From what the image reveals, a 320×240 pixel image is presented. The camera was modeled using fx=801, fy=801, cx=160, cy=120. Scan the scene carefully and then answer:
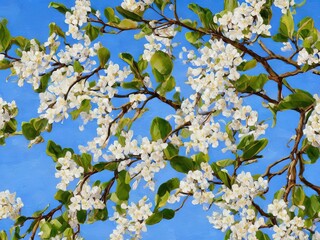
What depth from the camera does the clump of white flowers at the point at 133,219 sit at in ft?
9.33

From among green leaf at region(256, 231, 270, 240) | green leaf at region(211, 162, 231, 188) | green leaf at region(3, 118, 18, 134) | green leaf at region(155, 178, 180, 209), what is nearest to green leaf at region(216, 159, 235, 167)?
green leaf at region(211, 162, 231, 188)

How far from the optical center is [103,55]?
2926mm

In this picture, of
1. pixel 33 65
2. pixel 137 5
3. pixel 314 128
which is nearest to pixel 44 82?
pixel 33 65

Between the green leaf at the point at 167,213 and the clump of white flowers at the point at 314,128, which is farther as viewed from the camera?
the green leaf at the point at 167,213

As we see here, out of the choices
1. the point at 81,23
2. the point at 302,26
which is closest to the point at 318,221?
the point at 302,26

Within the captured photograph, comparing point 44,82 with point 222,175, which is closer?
point 222,175

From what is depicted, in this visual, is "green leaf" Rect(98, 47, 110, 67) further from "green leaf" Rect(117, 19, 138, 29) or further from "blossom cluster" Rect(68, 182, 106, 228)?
"blossom cluster" Rect(68, 182, 106, 228)

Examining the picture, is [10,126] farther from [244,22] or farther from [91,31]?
[244,22]

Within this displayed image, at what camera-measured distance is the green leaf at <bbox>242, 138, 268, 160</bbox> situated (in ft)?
9.17

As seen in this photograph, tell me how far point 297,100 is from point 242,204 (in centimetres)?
41

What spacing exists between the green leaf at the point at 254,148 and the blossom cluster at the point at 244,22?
0.41 m

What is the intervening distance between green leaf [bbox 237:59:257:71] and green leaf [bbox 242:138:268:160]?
282 mm

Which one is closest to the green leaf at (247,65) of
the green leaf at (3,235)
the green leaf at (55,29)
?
the green leaf at (55,29)

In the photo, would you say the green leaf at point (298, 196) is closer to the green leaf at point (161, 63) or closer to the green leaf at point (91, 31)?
the green leaf at point (161, 63)
